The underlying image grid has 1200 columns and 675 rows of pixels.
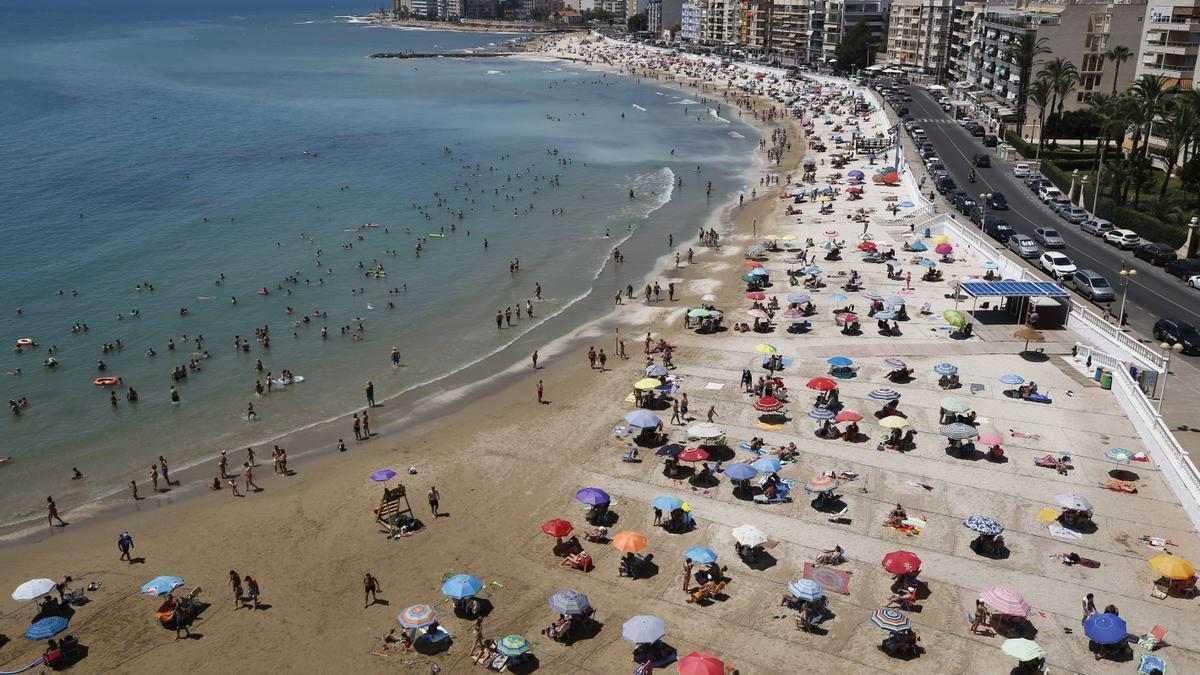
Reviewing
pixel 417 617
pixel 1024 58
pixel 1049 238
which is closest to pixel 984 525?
pixel 417 617

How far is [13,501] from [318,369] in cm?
1380

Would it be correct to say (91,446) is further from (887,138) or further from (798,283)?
(887,138)

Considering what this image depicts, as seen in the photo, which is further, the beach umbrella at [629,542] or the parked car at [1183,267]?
the parked car at [1183,267]

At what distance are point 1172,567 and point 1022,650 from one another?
18.3 ft

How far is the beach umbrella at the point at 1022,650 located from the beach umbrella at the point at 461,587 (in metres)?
12.6

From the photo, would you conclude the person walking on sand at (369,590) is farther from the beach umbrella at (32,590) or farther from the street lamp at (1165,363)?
the street lamp at (1165,363)

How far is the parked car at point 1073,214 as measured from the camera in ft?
185

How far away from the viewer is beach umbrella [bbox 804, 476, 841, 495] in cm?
2689

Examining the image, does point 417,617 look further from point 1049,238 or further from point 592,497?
point 1049,238

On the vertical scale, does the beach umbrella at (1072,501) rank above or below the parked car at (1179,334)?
below

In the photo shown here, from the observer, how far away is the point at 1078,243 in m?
52.1

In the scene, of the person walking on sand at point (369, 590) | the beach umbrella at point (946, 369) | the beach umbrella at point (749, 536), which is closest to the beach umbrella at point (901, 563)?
the beach umbrella at point (749, 536)

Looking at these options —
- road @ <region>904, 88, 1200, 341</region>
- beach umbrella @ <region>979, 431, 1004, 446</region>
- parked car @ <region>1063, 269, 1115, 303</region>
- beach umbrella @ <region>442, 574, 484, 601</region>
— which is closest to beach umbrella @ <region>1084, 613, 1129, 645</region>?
beach umbrella @ <region>979, 431, 1004, 446</region>

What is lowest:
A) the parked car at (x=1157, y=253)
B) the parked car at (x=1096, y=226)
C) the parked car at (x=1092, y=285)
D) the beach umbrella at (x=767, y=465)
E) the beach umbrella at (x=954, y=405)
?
the beach umbrella at (x=767, y=465)
